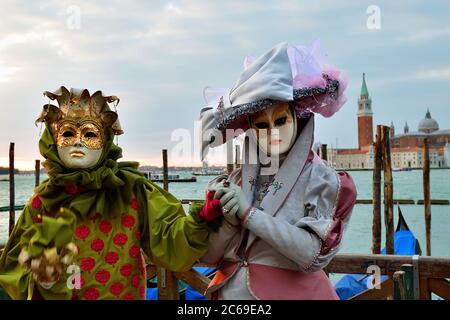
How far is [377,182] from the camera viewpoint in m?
9.16

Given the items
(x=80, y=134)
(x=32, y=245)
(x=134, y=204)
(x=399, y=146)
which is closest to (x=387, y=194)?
(x=134, y=204)

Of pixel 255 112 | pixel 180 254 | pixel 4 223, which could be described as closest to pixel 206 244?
pixel 180 254

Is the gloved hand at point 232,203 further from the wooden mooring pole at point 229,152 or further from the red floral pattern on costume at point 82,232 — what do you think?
the red floral pattern on costume at point 82,232

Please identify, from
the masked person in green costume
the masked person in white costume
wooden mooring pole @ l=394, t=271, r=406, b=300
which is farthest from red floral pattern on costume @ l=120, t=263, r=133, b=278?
wooden mooring pole @ l=394, t=271, r=406, b=300

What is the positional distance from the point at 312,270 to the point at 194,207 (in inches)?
20.2

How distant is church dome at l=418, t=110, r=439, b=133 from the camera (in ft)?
237

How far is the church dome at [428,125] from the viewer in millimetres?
72312

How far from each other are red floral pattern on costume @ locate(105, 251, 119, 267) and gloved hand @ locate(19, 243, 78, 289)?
15 cm

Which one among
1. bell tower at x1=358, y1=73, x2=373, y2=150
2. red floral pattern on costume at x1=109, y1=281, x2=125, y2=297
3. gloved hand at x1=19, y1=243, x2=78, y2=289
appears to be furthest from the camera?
bell tower at x1=358, y1=73, x2=373, y2=150

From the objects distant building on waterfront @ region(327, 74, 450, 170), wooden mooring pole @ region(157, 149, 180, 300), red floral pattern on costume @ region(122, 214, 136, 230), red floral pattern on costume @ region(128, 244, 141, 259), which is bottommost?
wooden mooring pole @ region(157, 149, 180, 300)

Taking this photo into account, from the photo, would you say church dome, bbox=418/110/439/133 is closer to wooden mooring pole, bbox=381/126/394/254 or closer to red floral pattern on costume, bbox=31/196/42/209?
wooden mooring pole, bbox=381/126/394/254

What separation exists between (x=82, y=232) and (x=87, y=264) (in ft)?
0.43

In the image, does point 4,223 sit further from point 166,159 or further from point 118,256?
point 118,256

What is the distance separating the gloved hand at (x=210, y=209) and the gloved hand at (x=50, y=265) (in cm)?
57
